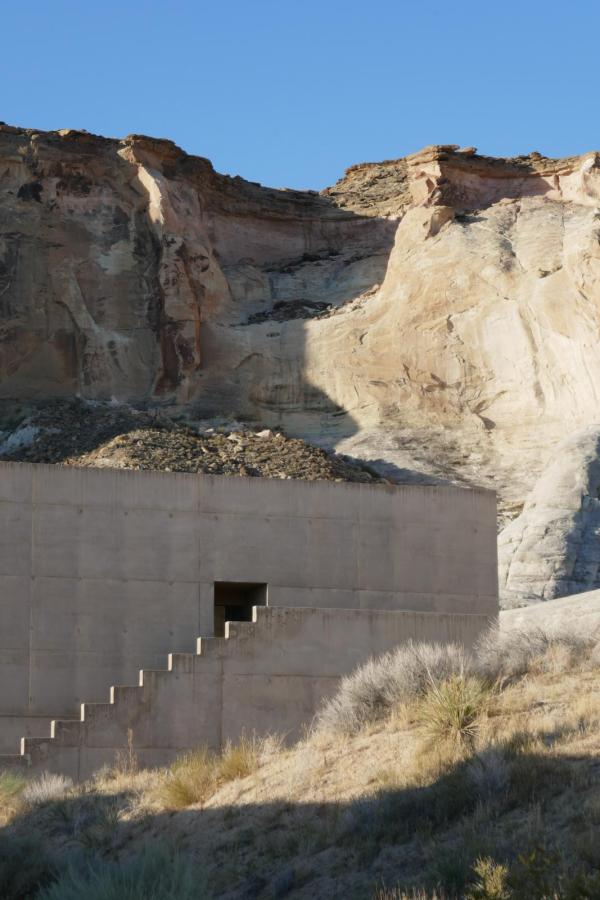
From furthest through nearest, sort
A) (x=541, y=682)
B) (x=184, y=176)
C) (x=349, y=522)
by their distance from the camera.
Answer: (x=184, y=176) → (x=349, y=522) → (x=541, y=682)

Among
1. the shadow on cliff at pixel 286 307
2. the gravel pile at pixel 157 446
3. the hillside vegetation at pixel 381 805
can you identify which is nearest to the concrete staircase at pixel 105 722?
the hillside vegetation at pixel 381 805

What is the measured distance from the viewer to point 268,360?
65562mm

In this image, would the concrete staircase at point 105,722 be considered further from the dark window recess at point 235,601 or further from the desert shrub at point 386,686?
the desert shrub at point 386,686

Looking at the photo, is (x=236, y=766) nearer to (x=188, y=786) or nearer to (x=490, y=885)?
(x=188, y=786)

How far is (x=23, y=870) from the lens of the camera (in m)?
14.3

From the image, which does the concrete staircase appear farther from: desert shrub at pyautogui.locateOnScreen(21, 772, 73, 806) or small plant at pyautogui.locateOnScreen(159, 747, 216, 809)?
small plant at pyautogui.locateOnScreen(159, 747, 216, 809)

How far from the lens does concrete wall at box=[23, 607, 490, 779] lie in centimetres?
2252

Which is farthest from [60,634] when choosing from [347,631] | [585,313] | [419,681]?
[585,313]

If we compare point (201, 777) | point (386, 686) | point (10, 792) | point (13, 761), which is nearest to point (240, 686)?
point (13, 761)

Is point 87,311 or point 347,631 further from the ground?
point 87,311

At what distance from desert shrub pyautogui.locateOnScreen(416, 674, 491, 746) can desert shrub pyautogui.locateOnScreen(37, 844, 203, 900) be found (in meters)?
3.37

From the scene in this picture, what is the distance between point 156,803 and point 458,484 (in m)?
40.0

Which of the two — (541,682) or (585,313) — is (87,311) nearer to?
(585,313)

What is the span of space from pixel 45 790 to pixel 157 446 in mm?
33093
